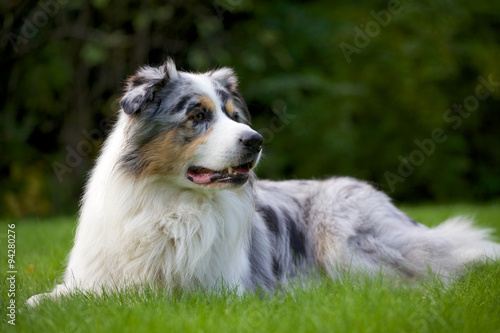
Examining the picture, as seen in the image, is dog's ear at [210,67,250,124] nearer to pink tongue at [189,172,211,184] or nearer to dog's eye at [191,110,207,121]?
dog's eye at [191,110,207,121]

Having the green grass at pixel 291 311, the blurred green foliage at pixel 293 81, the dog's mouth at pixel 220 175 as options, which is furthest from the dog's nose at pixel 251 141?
the blurred green foliage at pixel 293 81

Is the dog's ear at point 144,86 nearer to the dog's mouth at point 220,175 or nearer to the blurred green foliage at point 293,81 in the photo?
the dog's mouth at point 220,175

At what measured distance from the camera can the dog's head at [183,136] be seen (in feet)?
11.5

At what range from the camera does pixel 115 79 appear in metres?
11.8

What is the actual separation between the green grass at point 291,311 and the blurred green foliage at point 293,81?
7.45 m

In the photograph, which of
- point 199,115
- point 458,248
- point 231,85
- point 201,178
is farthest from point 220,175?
point 458,248

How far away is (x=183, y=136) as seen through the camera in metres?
3.62

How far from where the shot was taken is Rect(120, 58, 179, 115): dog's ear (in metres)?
3.57

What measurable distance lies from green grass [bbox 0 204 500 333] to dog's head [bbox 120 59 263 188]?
0.84 meters

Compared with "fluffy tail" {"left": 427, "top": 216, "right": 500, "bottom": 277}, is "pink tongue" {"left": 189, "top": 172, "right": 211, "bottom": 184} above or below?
above

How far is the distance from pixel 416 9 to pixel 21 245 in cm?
1111

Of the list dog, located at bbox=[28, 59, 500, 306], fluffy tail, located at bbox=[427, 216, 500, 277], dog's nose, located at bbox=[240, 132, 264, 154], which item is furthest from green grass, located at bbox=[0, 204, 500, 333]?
dog's nose, located at bbox=[240, 132, 264, 154]

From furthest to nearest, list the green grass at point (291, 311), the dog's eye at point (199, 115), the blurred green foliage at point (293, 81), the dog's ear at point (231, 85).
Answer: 1. the blurred green foliage at point (293, 81)
2. the dog's ear at point (231, 85)
3. the dog's eye at point (199, 115)
4. the green grass at point (291, 311)

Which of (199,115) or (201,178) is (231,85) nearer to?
(199,115)
